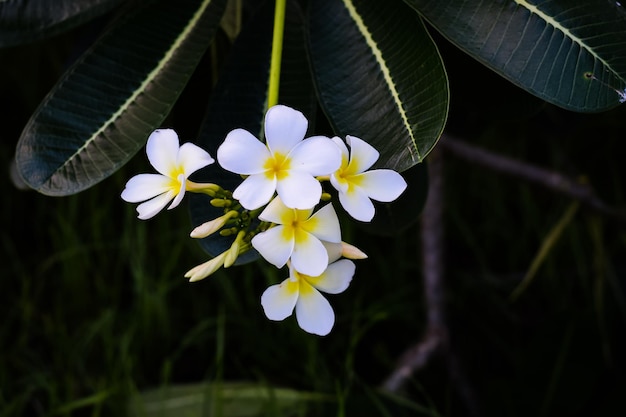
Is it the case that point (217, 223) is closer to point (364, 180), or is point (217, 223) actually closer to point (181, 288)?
point (364, 180)

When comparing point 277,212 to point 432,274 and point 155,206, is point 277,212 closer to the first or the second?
point 155,206

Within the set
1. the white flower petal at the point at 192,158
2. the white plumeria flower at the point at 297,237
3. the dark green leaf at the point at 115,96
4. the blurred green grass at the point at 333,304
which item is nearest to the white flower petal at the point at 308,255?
the white plumeria flower at the point at 297,237

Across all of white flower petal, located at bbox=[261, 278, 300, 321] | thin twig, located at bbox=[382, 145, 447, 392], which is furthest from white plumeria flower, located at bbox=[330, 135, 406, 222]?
thin twig, located at bbox=[382, 145, 447, 392]

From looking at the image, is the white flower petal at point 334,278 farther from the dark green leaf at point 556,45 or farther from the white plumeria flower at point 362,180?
the dark green leaf at point 556,45

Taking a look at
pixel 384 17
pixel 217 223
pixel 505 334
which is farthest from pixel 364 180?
pixel 505 334

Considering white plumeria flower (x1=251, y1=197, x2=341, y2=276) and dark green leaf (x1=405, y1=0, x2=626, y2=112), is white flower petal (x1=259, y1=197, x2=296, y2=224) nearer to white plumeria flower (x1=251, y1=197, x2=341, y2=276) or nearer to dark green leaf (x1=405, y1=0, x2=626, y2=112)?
white plumeria flower (x1=251, y1=197, x2=341, y2=276)

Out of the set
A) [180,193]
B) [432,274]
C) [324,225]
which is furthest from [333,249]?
[432,274]
